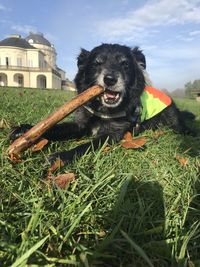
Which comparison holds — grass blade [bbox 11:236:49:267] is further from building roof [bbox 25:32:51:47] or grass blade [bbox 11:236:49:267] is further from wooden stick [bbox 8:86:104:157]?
building roof [bbox 25:32:51:47]

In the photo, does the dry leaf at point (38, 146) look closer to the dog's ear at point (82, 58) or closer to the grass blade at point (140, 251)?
the grass blade at point (140, 251)

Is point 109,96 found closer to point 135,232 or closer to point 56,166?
point 56,166

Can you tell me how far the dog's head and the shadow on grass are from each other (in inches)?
80.1

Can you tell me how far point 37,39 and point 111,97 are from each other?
360 ft

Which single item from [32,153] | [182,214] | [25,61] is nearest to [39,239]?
[182,214]

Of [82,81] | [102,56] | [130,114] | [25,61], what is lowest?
[130,114]

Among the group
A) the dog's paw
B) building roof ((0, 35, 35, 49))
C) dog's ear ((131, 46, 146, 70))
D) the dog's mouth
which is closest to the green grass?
the dog's paw

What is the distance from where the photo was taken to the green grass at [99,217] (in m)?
1.53

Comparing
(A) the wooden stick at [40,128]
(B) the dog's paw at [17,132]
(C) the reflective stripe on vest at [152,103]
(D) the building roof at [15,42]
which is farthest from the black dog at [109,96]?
(D) the building roof at [15,42]

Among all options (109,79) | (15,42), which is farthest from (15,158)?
(15,42)

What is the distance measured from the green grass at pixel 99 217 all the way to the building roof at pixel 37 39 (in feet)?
361

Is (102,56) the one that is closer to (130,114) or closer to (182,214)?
(130,114)

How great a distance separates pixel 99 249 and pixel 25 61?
97.8m

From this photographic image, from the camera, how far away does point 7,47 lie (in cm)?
9325
